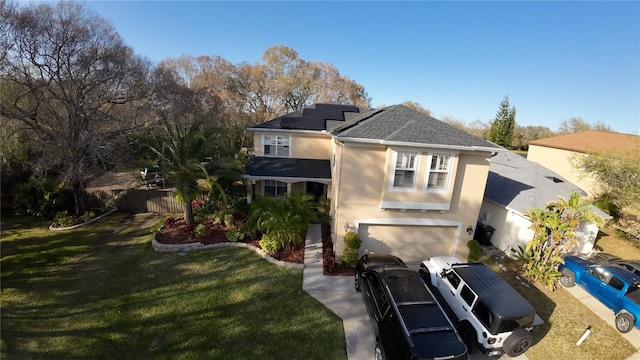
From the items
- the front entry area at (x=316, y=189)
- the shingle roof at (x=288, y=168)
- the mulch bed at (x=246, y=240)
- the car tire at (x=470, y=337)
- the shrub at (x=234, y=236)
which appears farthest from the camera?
the front entry area at (x=316, y=189)

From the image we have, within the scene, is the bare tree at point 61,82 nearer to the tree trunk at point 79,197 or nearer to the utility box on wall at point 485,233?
the tree trunk at point 79,197

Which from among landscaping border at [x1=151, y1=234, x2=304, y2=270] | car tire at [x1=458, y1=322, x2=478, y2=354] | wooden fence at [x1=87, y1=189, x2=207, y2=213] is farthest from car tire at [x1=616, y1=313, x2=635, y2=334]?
wooden fence at [x1=87, y1=189, x2=207, y2=213]

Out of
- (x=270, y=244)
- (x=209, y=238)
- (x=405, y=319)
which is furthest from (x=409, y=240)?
(x=209, y=238)

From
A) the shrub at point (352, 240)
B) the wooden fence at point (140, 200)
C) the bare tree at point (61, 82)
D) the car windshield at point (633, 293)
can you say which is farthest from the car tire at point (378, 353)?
the bare tree at point (61, 82)

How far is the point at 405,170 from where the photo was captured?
395 inches

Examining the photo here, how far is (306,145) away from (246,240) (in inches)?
299

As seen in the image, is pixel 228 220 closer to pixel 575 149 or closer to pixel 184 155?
pixel 184 155

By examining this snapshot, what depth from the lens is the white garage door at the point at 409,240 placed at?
1098cm

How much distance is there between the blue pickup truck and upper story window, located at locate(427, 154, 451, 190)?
5.75 meters

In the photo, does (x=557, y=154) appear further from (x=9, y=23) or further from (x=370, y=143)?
(x=9, y=23)

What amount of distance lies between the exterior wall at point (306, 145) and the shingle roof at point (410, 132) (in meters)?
6.40

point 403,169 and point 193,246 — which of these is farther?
point 193,246

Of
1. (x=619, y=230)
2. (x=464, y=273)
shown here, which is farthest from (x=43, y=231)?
(x=619, y=230)

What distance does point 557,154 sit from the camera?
72.5 feet
